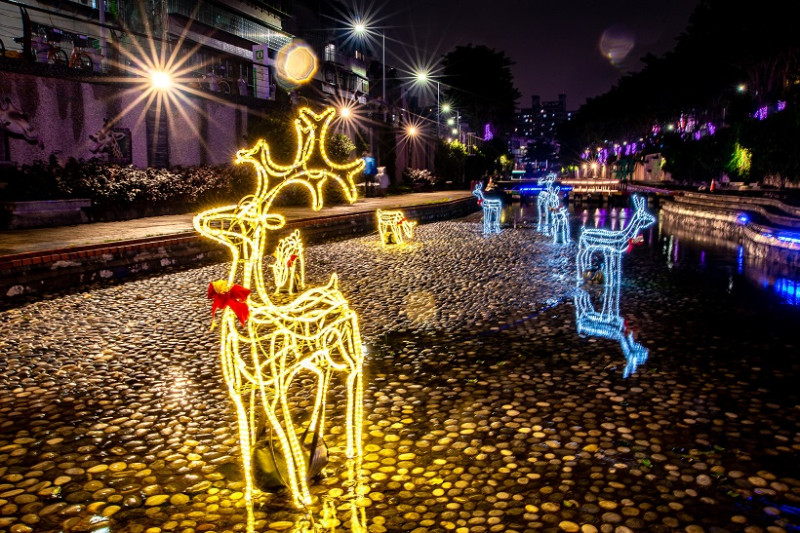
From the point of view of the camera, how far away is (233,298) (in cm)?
336

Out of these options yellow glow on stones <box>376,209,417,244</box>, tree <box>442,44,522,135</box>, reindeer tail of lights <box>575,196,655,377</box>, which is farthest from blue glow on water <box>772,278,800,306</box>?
tree <box>442,44,522,135</box>

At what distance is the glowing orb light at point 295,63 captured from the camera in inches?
1706

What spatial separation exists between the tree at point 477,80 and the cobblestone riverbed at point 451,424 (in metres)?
71.4

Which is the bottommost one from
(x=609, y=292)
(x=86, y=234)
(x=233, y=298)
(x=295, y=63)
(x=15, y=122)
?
(x=609, y=292)

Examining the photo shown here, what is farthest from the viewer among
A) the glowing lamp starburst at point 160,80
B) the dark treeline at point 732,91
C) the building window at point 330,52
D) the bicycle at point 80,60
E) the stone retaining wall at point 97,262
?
the building window at point 330,52

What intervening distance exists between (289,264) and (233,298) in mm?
→ 6701

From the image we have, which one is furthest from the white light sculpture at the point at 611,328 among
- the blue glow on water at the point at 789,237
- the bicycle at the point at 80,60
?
the bicycle at the point at 80,60

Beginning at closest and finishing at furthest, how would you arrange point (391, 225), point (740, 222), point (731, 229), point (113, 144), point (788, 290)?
1. point (788, 290)
2. point (391, 225)
3. point (740, 222)
4. point (113, 144)
5. point (731, 229)

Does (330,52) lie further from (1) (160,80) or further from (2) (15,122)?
(2) (15,122)

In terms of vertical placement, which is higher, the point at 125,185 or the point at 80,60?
the point at 80,60

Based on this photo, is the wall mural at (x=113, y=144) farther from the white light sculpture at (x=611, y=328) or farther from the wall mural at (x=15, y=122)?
the white light sculpture at (x=611, y=328)

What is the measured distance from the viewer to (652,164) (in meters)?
80.6

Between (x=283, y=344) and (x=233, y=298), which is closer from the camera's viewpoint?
(x=233, y=298)

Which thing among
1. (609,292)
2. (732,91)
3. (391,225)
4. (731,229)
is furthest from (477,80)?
(609,292)
